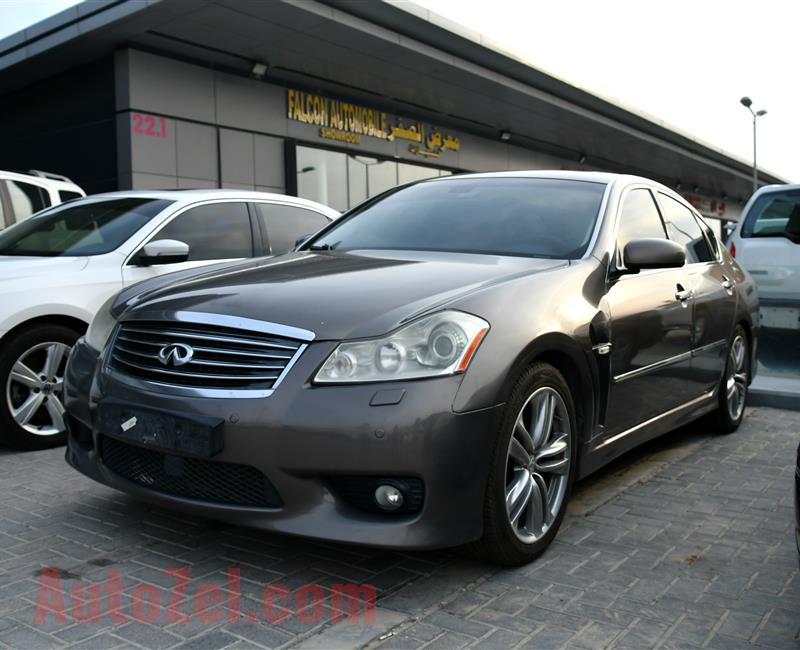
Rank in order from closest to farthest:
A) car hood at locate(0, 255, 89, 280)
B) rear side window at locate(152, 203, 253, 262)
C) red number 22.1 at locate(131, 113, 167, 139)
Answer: car hood at locate(0, 255, 89, 280), rear side window at locate(152, 203, 253, 262), red number 22.1 at locate(131, 113, 167, 139)

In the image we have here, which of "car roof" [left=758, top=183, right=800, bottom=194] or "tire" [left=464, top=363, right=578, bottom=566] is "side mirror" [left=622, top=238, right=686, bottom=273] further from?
"car roof" [left=758, top=183, right=800, bottom=194]

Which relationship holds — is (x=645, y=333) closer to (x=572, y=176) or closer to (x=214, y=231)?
(x=572, y=176)

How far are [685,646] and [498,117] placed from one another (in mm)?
23842

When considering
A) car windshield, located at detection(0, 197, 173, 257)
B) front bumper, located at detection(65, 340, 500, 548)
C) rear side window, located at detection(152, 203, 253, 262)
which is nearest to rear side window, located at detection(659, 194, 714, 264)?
front bumper, located at detection(65, 340, 500, 548)

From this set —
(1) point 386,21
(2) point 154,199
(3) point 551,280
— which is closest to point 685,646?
(3) point 551,280

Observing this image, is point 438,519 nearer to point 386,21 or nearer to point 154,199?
point 154,199

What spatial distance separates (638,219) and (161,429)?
108 inches

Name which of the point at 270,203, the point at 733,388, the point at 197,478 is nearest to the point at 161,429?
the point at 197,478

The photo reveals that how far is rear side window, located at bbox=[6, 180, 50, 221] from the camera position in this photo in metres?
7.71

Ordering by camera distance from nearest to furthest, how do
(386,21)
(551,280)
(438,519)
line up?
(438,519)
(551,280)
(386,21)

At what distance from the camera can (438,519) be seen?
2.80m

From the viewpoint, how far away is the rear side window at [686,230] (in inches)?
196

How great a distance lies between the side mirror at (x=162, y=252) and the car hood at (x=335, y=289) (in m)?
1.53

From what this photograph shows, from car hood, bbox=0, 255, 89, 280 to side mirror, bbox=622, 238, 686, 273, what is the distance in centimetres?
331
